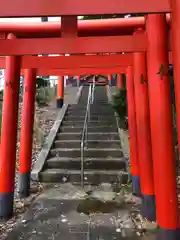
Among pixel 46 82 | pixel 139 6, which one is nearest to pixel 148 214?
pixel 139 6

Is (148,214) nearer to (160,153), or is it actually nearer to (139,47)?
(160,153)

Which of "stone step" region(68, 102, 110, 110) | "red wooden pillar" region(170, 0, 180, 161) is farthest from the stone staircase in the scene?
"red wooden pillar" region(170, 0, 180, 161)

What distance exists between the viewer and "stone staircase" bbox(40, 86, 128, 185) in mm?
6730

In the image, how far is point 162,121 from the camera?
325cm

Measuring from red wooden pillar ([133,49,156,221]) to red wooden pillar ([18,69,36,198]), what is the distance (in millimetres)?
2485

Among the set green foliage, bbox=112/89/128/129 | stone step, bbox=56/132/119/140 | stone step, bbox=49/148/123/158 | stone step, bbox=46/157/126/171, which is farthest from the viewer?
green foliage, bbox=112/89/128/129

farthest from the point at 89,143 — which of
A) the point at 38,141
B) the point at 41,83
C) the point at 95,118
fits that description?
the point at 41,83

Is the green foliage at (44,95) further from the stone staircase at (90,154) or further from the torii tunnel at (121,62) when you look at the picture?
the torii tunnel at (121,62)

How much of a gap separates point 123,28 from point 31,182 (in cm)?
419

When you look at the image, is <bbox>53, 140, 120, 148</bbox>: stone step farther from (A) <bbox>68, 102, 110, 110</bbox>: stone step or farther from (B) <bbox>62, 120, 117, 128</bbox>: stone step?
(A) <bbox>68, 102, 110, 110</bbox>: stone step

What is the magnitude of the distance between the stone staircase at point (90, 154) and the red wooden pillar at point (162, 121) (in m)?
3.30

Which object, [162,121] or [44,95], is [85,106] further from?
[162,121]

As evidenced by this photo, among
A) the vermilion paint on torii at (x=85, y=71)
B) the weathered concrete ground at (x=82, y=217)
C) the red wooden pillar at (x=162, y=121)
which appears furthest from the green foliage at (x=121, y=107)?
the red wooden pillar at (x=162, y=121)

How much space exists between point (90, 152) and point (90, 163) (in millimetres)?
487
